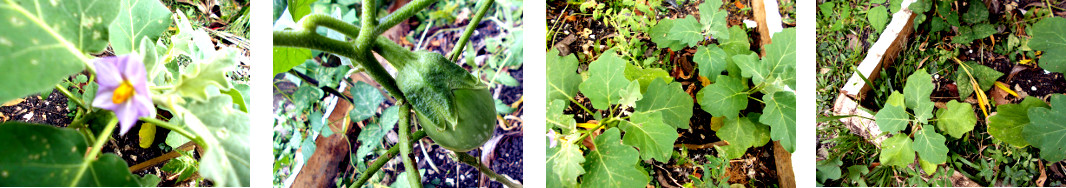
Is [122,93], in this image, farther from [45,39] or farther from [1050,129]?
[1050,129]

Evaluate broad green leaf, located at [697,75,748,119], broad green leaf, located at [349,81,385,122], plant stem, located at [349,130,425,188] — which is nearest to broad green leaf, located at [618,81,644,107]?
broad green leaf, located at [697,75,748,119]

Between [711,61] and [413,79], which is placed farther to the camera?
[711,61]

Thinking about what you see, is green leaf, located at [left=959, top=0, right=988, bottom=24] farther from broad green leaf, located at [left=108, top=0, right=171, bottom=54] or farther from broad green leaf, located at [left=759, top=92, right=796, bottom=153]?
broad green leaf, located at [left=108, top=0, right=171, bottom=54]

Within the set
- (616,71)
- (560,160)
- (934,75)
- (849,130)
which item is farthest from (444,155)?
(934,75)

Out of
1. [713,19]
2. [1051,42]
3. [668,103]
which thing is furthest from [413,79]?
[1051,42]

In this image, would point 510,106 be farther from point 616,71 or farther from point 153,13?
point 153,13

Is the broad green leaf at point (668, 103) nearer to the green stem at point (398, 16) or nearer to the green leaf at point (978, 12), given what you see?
the green stem at point (398, 16)

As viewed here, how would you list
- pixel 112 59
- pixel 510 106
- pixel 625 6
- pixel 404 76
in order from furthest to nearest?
pixel 510 106
pixel 625 6
pixel 404 76
pixel 112 59
